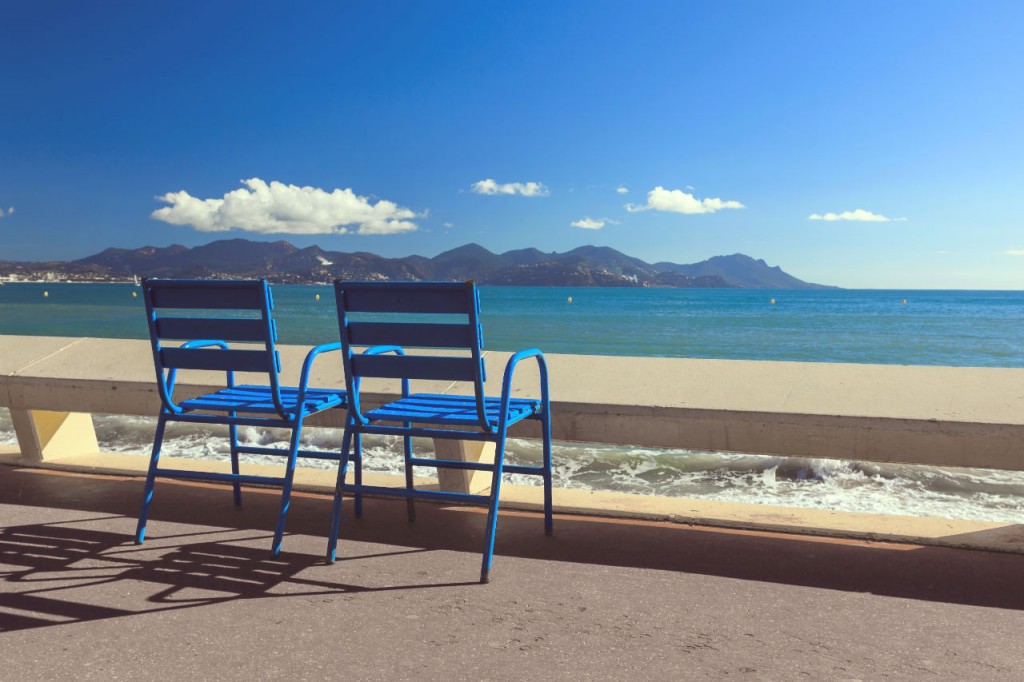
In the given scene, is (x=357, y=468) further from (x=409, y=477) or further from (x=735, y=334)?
(x=735, y=334)

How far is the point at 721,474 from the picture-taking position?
7832 mm

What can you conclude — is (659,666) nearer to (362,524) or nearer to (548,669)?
(548,669)

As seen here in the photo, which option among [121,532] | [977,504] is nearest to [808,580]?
[121,532]

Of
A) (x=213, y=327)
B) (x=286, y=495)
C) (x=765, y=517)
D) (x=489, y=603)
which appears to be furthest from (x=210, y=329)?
(x=765, y=517)

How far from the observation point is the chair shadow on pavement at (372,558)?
3.18m

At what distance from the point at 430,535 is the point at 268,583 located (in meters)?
0.89

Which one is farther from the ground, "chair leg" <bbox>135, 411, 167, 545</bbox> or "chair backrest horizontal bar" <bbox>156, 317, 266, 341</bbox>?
"chair backrest horizontal bar" <bbox>156, 317, 266, 341</bbox>

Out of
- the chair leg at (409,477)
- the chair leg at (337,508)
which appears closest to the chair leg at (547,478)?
the chair leg at (409,477)

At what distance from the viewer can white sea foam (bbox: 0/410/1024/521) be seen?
6.36 meters

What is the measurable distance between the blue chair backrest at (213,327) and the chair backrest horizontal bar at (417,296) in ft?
1.50

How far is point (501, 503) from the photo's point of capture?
4.42 metres

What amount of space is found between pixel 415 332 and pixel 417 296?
17cm

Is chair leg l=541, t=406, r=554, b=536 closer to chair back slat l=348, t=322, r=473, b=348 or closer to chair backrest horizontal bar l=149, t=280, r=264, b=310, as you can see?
chair back slat l=348, t=322, r=473, b=348

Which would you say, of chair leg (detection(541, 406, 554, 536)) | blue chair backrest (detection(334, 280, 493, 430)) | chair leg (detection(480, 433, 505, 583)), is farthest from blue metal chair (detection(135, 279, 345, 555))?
chair leg (detection(541, 406, 554, 536))
